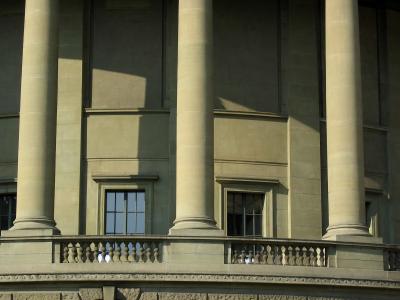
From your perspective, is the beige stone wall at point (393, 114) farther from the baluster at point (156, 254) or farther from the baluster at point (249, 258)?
the baluster at point (156, 254)

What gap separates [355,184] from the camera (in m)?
54.8

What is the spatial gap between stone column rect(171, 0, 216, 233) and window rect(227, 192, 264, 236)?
6.06 meters

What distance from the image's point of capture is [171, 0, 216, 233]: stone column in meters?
52.8

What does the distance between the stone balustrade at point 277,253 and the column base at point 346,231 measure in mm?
987

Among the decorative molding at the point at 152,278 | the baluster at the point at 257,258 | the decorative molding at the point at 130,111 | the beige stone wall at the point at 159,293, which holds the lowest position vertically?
the beige stone wall at the point at 159,293

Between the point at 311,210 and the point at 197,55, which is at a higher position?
the point at 197,55

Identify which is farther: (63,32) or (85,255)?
(63,32)

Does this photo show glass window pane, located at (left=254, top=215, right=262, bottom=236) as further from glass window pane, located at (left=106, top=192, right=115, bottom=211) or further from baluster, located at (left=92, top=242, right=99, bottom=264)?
baluster, located at (left=92, top=242, right=99, bottom=264)

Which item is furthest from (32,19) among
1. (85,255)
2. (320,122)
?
(320,122)

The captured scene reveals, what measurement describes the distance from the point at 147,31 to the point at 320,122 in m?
8.50

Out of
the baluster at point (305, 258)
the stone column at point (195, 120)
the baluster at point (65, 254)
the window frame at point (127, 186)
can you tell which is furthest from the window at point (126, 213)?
the baluster at point (305, 258)

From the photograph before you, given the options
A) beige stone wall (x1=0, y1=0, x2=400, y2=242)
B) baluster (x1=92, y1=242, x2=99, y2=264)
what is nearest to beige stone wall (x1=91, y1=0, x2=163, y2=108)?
beige stone wall (x1=0, y1=0, x2=400, y2=242)

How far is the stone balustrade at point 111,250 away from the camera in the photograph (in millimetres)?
51906

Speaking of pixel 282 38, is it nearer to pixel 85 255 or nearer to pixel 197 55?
pixel 197 55
